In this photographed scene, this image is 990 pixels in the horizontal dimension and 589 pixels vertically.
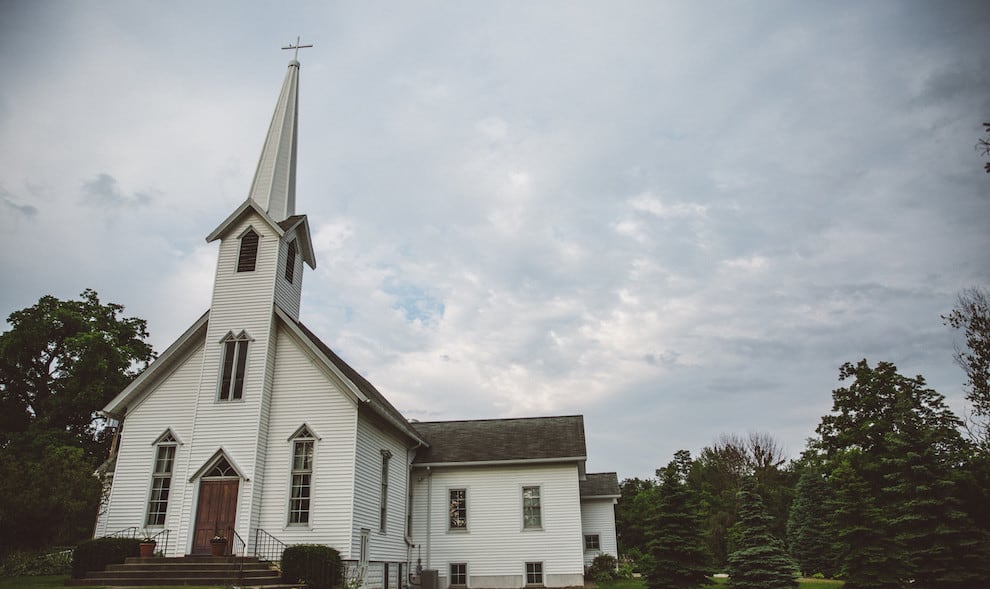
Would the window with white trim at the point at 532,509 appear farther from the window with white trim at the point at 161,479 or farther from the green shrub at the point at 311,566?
the window with white trim at the point at 161,479

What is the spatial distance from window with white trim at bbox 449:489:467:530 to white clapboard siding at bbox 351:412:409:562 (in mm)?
2098

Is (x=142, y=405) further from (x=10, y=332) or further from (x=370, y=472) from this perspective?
(x=10, y=332)

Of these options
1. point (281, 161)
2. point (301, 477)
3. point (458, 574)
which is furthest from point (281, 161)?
point (458, 574)

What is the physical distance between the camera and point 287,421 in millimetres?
17250

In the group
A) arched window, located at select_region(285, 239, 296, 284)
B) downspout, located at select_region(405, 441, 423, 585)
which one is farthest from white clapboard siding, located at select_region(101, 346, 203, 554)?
downspout, located at select_region(405, 441, 423, 585)

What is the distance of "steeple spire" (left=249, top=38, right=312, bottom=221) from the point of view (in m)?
20.0

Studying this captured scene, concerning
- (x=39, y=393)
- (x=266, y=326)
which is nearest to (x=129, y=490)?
(x=266, y=326)

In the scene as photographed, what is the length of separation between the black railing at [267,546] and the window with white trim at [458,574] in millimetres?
8419

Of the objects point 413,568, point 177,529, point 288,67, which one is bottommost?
point 413,568

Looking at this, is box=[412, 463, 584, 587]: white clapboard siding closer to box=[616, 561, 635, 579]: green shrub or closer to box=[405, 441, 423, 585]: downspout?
box=[405, 441, 423, 585]: downspout

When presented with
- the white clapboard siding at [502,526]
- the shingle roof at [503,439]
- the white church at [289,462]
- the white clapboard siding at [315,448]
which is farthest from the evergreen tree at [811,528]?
the white clapboard siding at [315,448]

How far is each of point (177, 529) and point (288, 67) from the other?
16.6 metres

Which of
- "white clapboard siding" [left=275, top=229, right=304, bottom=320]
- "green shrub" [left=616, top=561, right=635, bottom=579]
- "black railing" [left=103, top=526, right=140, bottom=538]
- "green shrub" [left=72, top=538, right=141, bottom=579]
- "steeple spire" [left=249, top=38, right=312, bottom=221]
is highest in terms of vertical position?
"steeple spire" [left=249, top=38, right=312, bottom=221]

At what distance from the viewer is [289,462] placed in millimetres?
16766
